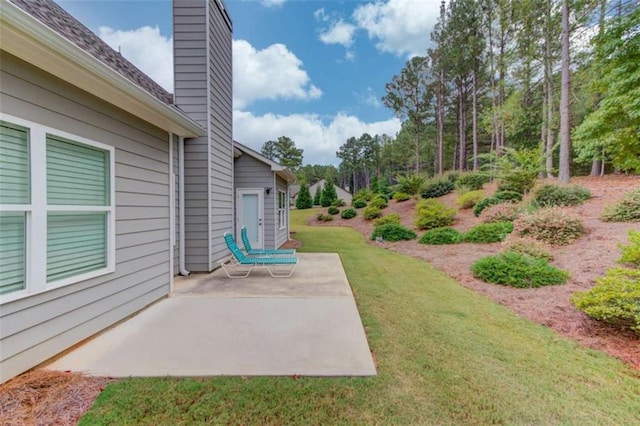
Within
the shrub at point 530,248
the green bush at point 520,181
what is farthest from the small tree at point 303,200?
the shrub at point 530,248

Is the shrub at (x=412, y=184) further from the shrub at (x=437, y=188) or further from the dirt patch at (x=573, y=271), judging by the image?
the dirt patch at (x=573, y=271)

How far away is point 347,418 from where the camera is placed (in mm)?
1983

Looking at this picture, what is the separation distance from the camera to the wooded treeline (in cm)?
650

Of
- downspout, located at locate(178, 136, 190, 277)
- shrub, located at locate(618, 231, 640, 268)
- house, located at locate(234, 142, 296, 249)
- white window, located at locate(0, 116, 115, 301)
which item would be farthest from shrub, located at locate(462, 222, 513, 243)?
white window, located at locate(0, 116, 115, 301)

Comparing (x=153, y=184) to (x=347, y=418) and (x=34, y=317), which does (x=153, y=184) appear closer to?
(x=34, y=317)

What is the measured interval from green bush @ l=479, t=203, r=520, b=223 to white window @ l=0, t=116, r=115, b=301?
11.2 m

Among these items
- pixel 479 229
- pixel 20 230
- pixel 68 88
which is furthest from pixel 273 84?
pixel 20 230

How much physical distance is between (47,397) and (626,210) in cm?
1212

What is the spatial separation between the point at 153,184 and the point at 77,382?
2.72 meters

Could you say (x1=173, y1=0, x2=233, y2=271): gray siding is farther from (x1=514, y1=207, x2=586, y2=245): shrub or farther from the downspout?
(x1=514, y1=207, x2=586, y2=245): shrub

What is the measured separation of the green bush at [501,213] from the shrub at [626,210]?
218cm

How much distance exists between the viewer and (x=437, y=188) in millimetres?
16828

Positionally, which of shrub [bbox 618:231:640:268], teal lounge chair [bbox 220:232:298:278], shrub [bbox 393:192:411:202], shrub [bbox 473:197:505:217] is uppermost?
shrub [bbox 393:192:411:202]

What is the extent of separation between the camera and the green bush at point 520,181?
11.0 meters
